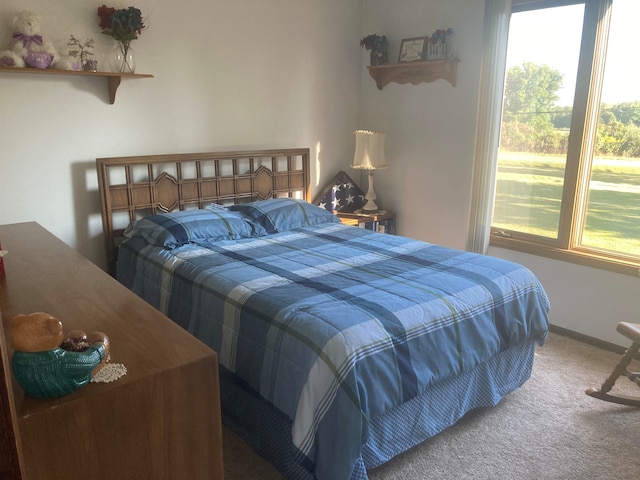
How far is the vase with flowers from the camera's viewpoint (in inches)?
110

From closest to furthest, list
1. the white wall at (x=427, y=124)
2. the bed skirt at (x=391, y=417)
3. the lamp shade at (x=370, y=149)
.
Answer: the bed skirt at (x=391, y=417) < the white wall at (x=427, y=124) < the lamp shade at (x=370, y=149)

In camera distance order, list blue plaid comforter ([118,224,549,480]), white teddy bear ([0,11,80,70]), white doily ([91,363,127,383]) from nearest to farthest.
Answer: white doily ([91,363,127,383])
blue plaid comforter ([118,224,549,480])
white teddy bear ([0,11,80,70])

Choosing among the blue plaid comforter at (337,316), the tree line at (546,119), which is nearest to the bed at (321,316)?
the blue plaid comforter at (337,316)

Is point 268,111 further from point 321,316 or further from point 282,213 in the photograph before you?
point 321,316

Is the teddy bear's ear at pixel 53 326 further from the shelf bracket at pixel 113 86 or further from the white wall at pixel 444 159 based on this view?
the white wall at pixel 444 159

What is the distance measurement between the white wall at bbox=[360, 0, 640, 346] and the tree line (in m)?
0.25

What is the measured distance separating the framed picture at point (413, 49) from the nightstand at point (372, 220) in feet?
3.92

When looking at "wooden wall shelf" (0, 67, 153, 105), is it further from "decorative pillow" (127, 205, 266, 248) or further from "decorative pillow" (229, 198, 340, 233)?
"decorative pillow" (229, 198, 340, 233)

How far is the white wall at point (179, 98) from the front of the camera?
279 cm

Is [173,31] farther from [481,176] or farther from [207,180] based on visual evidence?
[481,176]

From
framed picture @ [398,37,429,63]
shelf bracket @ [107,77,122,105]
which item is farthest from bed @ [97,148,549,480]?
framed picture @ [398,37,429,63]

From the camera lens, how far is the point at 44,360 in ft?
3.33

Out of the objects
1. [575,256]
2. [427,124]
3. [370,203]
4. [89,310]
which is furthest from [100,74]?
[575,256]

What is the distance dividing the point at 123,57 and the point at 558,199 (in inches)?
111
